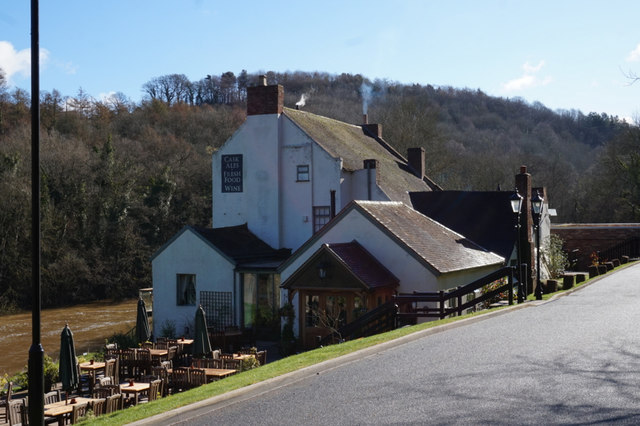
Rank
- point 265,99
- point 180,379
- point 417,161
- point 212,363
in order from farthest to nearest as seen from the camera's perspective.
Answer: point 417,161, point 265,99, point 212,363, point 180,379

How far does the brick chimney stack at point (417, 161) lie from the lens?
126 feet

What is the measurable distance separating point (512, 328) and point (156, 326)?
1749 centimetres

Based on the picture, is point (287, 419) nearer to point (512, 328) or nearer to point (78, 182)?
point (512, 328)

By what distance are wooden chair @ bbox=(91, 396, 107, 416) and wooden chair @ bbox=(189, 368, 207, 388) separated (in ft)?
7.91

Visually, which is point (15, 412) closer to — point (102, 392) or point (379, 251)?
point (102, 392)

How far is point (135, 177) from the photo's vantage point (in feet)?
174

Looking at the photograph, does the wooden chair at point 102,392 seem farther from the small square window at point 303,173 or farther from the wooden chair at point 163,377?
the small square window at point 303,173

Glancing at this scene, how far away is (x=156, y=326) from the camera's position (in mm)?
28016

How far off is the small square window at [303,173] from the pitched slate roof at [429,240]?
572 cm

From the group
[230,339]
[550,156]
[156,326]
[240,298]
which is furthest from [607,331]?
[550,156]

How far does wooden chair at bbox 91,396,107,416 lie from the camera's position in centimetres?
1307

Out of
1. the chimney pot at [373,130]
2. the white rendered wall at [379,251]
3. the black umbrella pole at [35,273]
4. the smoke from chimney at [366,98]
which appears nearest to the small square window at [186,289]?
the white rendered wall at [379,251]

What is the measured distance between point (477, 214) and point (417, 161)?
8868 millimetres

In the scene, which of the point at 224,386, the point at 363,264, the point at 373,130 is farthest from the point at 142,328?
the point at 373,130
